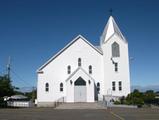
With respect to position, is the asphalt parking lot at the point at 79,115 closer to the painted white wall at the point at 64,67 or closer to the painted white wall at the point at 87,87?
the painted white wall at the point at 87,87

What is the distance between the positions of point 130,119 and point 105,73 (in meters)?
24.8

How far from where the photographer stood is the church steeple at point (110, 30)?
46.2 metres

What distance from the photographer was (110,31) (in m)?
47.0

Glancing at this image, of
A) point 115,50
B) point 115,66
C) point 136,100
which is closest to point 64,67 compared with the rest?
point 115,66

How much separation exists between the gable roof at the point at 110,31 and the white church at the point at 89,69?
103 cm

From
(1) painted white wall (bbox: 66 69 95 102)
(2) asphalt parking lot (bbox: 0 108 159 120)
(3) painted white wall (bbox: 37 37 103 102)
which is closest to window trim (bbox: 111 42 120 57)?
(3) painted white wall (bbox: 37 37 103 102)

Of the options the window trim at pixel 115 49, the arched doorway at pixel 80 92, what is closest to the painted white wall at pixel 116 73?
the window trim at pixel 115 49

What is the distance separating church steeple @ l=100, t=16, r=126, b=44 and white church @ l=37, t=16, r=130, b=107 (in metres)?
1.33

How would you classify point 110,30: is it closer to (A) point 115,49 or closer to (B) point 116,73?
(A) point 115,49

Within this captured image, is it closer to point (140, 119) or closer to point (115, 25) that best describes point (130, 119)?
point (140, 119)

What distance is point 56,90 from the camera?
142 feet

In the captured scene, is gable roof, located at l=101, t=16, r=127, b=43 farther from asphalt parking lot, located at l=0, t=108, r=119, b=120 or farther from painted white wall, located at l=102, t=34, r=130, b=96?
asphalt parking lot, located at l=0, t=108, r=119, b=120

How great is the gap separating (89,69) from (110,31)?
749 cm

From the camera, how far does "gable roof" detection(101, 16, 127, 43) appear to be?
151 ft
